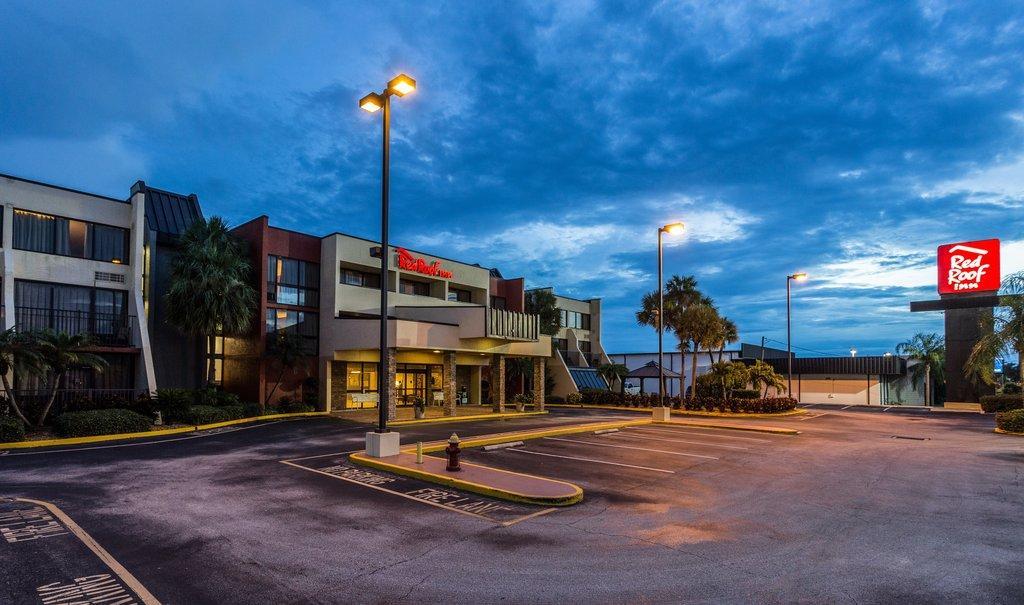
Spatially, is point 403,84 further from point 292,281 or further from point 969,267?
point 969,267

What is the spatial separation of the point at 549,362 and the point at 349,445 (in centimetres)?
2977

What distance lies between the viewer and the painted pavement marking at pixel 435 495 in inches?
408

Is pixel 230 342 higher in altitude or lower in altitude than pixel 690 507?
higher

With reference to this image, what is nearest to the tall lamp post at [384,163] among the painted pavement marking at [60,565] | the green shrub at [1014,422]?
the painted pavement marking at [60,565]

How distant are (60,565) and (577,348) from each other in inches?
1903

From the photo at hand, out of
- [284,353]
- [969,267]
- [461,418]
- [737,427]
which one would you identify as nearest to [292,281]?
[284,353]

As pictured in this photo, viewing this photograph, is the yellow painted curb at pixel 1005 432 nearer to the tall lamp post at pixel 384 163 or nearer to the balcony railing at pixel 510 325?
the balcony railing at pixel 510 325

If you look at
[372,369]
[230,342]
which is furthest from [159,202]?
[372,369]

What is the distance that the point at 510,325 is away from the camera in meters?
32.4

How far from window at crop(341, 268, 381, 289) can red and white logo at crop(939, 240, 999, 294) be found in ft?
140

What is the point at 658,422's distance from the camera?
2834 centimetres

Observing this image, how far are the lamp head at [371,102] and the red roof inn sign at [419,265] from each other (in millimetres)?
20536

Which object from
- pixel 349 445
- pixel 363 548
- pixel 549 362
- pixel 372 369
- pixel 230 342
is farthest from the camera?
pixel 549 362

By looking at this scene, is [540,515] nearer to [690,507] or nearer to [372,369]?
[690,507]
